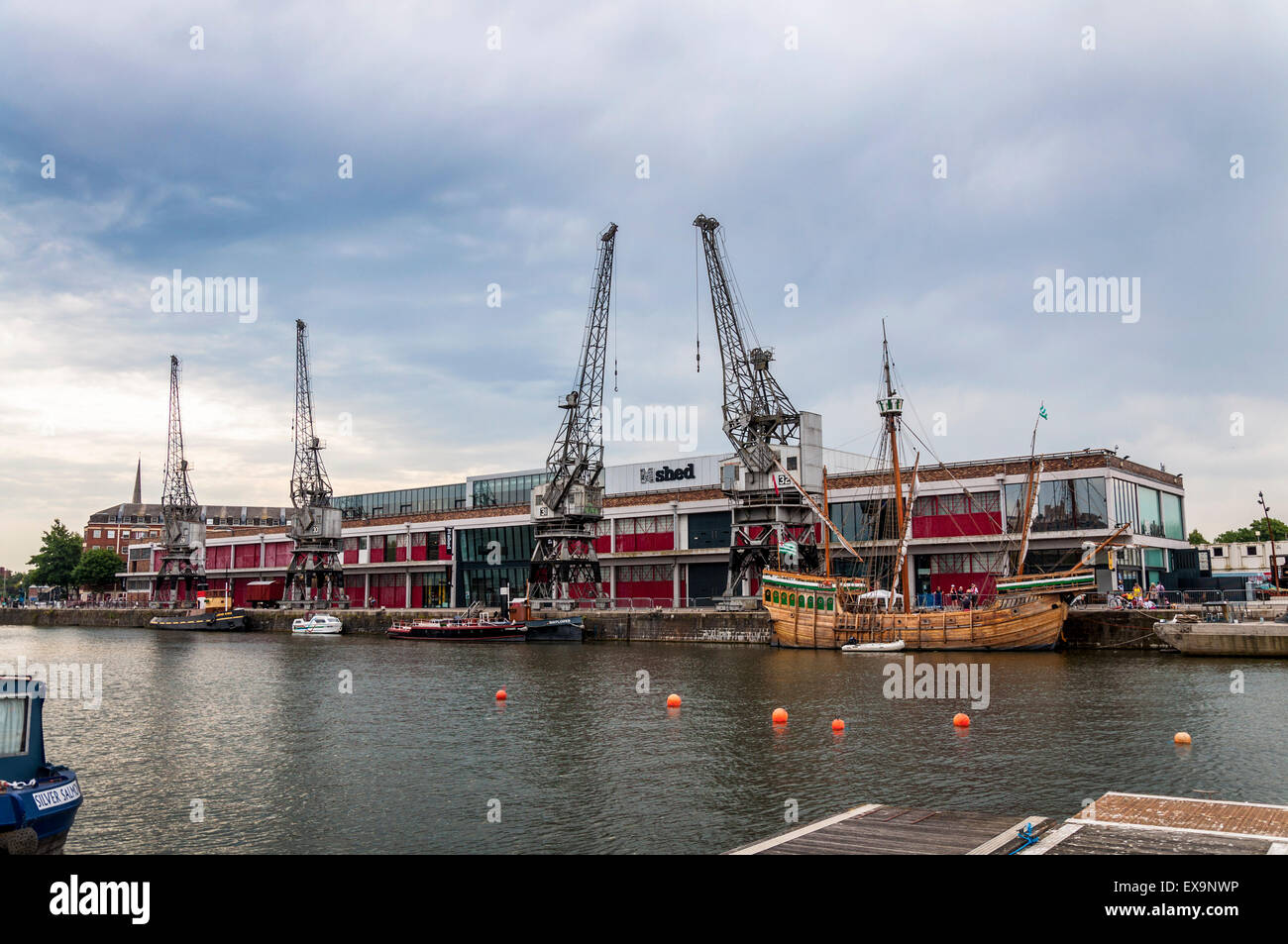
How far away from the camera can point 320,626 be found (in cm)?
10262

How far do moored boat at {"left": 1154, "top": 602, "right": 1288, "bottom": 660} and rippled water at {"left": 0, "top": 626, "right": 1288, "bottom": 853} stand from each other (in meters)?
5.56

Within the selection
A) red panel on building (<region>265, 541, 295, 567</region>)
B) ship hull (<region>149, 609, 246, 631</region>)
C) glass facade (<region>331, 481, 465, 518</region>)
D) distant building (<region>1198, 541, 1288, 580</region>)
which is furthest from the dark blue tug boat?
red panel on building (<region>265, 541, 295, 567</region>)

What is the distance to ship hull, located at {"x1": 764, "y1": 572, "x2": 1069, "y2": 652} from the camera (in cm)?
6044

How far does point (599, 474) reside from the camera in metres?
98.3

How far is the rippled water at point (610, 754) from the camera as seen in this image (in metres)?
18.7

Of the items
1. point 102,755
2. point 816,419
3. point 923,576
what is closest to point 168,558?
point 816,419

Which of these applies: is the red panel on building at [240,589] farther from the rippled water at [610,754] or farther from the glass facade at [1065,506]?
the glass facade at [1065,506]

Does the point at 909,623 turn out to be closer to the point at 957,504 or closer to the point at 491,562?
the point at 957,504

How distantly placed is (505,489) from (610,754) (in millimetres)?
97855

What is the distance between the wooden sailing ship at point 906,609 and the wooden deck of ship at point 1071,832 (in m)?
47.5
